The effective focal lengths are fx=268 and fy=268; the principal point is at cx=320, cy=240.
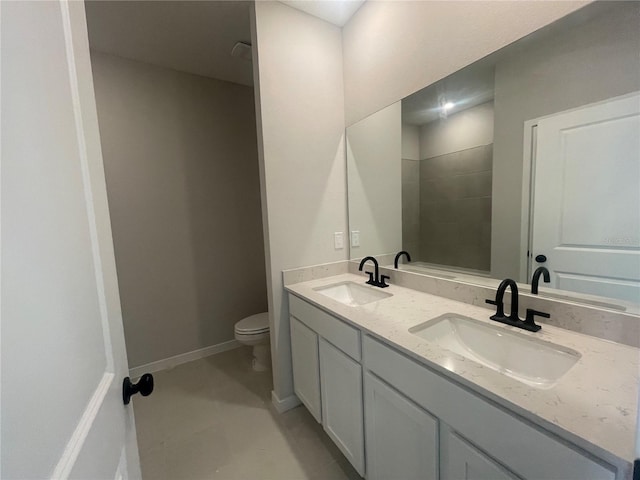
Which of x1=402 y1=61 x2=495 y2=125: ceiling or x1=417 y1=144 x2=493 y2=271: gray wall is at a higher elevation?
x1=402 y1=61 x2=495 y2=125: ceiling

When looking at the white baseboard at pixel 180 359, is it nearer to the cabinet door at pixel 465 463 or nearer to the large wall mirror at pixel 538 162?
the large wall mirror at pixel 538 162

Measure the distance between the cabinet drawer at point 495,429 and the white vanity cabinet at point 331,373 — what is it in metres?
0.28

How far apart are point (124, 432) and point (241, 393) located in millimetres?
1583

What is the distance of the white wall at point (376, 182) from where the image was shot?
5.86ft

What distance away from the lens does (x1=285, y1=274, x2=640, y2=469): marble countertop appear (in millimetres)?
557

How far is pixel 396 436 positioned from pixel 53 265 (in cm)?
115

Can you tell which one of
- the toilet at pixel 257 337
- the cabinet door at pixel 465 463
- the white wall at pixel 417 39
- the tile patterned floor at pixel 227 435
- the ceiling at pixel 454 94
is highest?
the white wall at pixel 417 39

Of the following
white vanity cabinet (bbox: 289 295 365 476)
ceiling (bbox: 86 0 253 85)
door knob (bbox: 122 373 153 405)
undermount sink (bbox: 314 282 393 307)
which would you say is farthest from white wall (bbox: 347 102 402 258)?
door knob (bbox: 122 373 153 405)

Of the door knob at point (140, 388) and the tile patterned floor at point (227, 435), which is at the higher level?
the door knob at point (140, 388)

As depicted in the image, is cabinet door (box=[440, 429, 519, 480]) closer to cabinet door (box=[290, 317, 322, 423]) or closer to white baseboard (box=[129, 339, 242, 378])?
cabinet door (box=[290, 317, 322, 423])

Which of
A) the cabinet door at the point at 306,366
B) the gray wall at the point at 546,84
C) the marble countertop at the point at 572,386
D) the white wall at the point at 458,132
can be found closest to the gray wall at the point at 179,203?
the cabinet door at the point at 306,366

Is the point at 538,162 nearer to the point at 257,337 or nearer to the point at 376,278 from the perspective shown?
the point at 376,278

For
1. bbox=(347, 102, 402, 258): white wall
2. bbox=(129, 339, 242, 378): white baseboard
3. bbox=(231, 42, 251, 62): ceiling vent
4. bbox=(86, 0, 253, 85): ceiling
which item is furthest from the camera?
bbox=(129, 339, 242, 378): white baseboard

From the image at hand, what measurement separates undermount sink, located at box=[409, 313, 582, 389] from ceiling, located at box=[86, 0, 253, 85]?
215 centimetres
